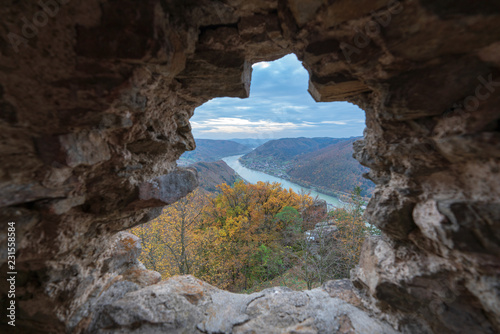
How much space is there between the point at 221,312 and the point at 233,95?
4856 mm

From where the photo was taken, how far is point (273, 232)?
1719 centimetres

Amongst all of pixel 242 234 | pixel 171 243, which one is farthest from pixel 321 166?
pixel 171 243

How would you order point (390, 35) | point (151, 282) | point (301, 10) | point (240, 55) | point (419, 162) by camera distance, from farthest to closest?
point (151, 282), point (240, 55), point (419, 162), point (301, 10), point (390, 35)

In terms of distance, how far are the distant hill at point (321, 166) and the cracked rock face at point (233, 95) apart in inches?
360

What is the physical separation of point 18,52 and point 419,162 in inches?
195

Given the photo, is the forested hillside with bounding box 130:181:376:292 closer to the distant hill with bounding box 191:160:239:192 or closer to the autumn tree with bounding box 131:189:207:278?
the autumn tree with bounding box 131:189:207:278

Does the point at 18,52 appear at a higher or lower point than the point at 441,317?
higher

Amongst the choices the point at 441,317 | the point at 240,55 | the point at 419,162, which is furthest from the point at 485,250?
the point at 240,55

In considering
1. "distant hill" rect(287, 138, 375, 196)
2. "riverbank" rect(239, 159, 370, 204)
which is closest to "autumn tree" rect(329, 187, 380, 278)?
"distant hill" rect(287, 138, 375, 196)

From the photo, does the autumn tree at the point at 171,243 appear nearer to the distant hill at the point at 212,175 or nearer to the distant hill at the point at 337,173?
the distant hill at the point at 212,175

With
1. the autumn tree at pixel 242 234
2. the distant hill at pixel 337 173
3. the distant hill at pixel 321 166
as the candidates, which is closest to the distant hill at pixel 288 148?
the distant hill at pixel 321 166

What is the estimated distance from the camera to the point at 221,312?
470cm

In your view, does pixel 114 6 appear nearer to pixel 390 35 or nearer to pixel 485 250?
pixel 390 35

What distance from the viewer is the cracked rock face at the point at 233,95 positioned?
2.05m
